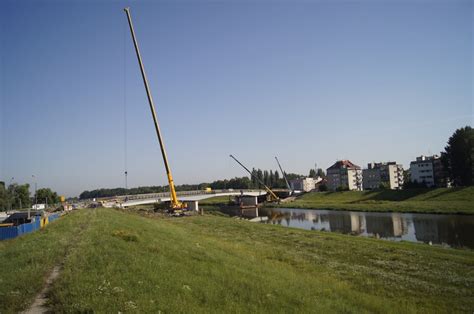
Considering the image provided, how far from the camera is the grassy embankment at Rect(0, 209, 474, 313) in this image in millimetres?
12266

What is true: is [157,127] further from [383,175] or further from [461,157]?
[383,175]

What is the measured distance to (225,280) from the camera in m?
15.8

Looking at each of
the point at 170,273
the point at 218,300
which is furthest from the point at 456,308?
the point at 170,273

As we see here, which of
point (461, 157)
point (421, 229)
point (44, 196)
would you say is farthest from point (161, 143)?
point (44, 196)

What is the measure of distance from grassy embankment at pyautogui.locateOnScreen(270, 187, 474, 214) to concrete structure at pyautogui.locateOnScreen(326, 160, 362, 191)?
43.0 m

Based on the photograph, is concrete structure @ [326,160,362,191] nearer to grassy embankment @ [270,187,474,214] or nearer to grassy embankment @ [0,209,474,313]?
grassy embankment @ [270,187,474,214]

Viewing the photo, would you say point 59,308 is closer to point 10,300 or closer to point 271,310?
point 10,300

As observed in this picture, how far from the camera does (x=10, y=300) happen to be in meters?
12.0

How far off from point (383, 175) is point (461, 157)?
82.1 meters

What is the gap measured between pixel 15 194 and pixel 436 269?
147144 mm

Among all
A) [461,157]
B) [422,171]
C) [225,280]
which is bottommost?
[225,280]

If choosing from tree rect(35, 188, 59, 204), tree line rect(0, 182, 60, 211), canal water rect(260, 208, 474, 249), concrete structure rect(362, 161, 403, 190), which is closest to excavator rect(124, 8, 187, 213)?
canal water rect(260, 208, 474, 249)

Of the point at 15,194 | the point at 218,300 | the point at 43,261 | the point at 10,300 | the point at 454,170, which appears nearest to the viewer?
the point at 10,300

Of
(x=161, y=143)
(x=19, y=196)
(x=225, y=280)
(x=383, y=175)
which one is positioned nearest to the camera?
(x=225, y=280)
